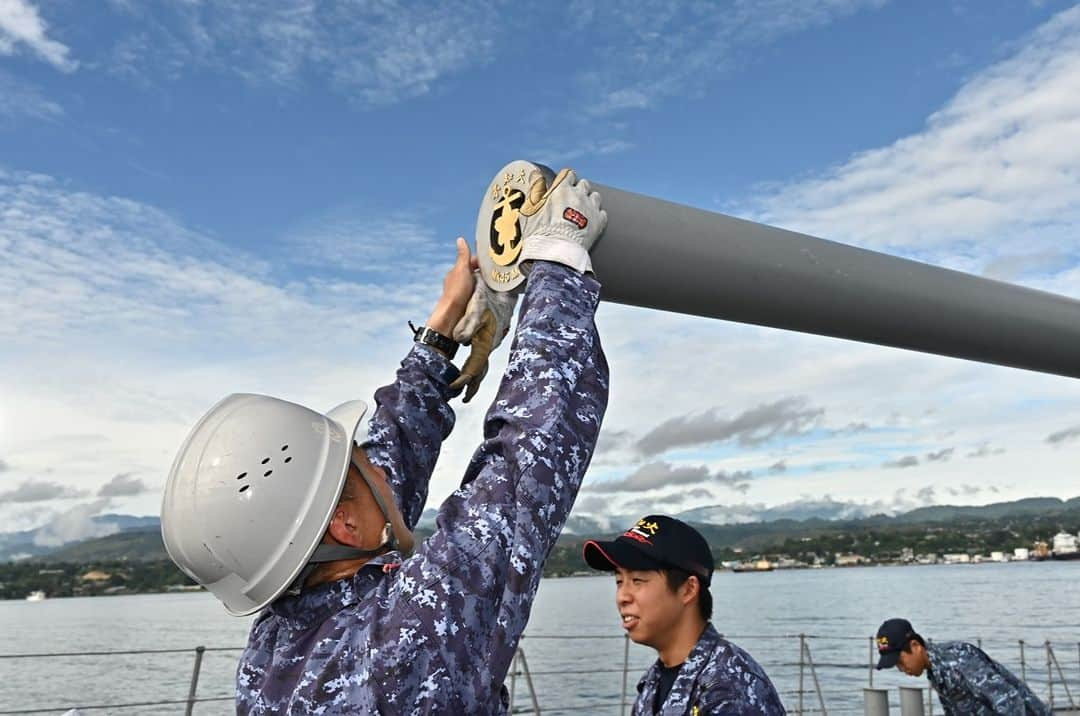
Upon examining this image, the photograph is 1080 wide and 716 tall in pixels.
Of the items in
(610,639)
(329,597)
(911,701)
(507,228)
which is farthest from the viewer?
(610,639)

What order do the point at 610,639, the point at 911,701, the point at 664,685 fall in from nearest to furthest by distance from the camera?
the point at 664,685 < the point at 911,701 < the point at 610,639

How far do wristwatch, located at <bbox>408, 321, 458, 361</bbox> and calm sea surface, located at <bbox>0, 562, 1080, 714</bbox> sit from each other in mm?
17724

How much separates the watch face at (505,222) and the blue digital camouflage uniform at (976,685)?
4.10 metres

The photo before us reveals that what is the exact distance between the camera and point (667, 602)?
304 centimetres

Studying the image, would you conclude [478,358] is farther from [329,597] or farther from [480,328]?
[329,597]

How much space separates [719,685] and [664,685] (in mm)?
289

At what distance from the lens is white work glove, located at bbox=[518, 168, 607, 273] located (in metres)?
1.68

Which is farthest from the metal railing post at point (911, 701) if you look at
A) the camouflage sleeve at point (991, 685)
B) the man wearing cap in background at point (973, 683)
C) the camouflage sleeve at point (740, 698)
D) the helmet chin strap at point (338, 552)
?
the helmet chin strap at point (338, 552)

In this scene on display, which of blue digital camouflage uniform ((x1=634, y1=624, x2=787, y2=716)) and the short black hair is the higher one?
the short black hair

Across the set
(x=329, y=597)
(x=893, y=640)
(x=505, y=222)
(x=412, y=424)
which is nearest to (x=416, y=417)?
(x=412, y=424)

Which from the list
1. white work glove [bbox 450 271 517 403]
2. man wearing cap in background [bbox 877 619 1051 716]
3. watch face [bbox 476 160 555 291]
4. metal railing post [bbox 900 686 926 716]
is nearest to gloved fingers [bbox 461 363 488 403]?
white work glove [bbox 450 271 517 403]

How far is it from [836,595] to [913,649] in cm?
15635

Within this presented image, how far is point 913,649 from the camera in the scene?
215 inches

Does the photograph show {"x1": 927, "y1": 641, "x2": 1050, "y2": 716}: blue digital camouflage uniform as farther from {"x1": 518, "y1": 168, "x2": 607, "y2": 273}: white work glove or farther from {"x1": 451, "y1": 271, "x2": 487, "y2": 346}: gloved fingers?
{"x1": 518, "y1": 168, "x2": 607, "y2": 273}: white work glove
